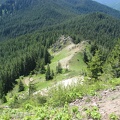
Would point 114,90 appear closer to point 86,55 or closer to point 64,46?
point 86,55

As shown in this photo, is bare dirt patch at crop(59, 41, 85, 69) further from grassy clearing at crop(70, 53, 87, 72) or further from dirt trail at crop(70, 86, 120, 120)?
dirt trail at crop(70, 86, 120, 120)

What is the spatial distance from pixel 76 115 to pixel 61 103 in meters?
4.08

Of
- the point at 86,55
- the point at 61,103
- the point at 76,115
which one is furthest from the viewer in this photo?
the point at 86,55

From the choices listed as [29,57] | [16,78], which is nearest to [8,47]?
[29,57]

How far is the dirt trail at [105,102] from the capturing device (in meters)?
16.6

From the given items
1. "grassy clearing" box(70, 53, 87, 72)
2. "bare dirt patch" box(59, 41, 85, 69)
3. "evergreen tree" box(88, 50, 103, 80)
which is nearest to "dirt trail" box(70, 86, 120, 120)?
"evergreen tree" box(88, 50, 103, 80)

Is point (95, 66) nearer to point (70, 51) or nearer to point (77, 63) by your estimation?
point (77, 63)

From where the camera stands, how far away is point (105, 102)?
18.6 m

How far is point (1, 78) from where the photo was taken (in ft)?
365

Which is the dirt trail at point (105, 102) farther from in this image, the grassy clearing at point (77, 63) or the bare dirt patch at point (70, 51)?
the bare dirt patch at point (70, 51)

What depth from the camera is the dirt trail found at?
16562 millimetres

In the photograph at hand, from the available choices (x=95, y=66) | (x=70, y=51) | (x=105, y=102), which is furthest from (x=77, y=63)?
(x=105, y=102)

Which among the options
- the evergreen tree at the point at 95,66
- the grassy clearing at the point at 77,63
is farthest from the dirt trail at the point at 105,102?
the grassy clearing at the point at 77,63

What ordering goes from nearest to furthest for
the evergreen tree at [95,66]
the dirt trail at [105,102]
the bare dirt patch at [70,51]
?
the dirt trail at [105,102] → the evergreen tree at [95,66] → the bare dirt patch at [70,51]
